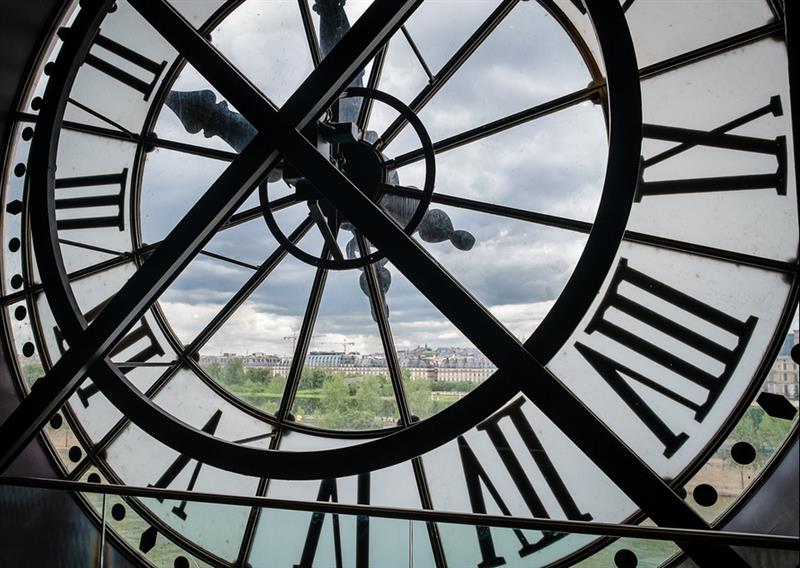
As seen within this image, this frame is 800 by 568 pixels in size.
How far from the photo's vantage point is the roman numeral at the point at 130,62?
164 inches

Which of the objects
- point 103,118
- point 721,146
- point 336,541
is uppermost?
point 103,118

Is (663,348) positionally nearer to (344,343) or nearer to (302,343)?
(344,343)

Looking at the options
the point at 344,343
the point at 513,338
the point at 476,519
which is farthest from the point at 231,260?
the point at 476,519

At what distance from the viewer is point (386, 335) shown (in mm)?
3779

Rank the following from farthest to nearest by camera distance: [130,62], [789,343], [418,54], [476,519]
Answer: [130,62] → [418,54] → [789,343] → [476,519]

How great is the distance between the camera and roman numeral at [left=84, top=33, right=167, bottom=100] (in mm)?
4156

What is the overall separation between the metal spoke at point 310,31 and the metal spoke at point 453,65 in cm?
67

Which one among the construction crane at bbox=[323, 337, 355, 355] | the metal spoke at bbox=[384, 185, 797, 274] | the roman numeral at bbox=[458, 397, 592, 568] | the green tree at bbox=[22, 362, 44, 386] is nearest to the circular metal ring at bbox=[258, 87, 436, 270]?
the metal spoke at bbox=[384, 185, 797, 274]

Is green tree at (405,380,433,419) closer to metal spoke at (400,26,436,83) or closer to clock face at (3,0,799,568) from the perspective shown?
clock face at (3,0,799,568)

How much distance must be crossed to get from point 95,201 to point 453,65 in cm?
272

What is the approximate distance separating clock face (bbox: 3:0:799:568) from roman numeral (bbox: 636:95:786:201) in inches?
0.5

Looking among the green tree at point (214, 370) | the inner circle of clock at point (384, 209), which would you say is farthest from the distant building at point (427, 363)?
the green tree at point (214, 370)

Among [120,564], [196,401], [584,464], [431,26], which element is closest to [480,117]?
[431,26]

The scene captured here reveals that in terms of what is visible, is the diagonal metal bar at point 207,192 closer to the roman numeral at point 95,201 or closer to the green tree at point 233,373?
the green tree at point 233,373
